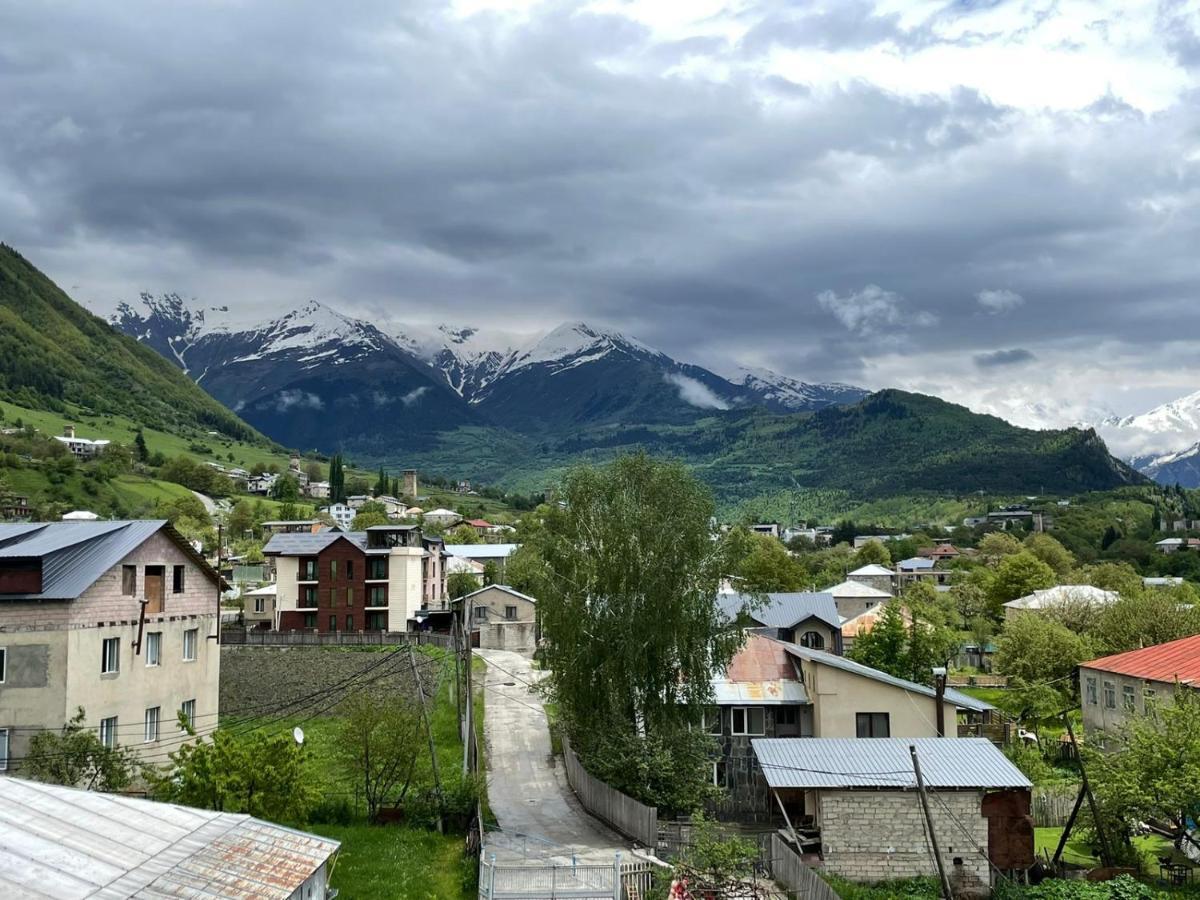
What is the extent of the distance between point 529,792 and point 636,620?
9937mm

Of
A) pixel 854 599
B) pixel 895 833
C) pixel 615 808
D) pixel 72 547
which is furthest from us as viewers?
pixel 854 599

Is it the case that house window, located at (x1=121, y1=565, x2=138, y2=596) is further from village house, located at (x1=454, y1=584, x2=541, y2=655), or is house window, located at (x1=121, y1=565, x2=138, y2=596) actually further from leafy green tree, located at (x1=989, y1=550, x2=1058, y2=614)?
leafy green tree, located at (x1=989, y1=550, x2=1058, y2=614)

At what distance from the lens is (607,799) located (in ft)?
137

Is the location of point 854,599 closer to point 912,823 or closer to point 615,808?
point 615,808

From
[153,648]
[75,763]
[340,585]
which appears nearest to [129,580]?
[153,648]

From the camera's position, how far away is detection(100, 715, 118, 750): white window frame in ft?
127

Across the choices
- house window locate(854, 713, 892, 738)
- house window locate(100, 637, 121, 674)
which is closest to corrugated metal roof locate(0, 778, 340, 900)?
house window locate(100, 637, 121, 674)

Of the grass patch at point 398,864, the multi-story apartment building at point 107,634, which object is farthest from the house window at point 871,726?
the multi-story apartment building at point 107,634

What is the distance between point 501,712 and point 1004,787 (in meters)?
34.2

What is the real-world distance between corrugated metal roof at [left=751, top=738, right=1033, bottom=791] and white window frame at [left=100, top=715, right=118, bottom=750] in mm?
23475

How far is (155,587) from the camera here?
4300 centimetres

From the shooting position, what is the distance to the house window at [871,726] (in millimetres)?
47312

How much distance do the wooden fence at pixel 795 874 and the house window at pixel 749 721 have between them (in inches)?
465

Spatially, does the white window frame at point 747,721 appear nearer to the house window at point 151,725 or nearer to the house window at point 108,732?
the house window at point 151,725
